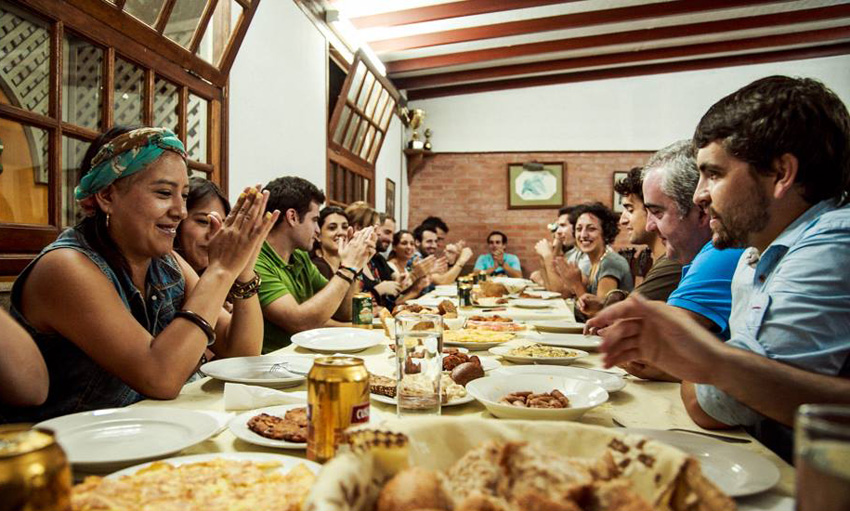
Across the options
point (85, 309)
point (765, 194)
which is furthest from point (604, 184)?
point (85, 309)

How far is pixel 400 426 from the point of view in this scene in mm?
625

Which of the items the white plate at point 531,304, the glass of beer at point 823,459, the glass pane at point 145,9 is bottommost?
the white plate at point 531,304

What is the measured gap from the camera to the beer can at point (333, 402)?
2.57 ft

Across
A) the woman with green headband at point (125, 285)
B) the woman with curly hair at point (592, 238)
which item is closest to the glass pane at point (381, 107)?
the woman with curly hair at point (592, 238)

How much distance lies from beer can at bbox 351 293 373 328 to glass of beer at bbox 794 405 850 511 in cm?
189

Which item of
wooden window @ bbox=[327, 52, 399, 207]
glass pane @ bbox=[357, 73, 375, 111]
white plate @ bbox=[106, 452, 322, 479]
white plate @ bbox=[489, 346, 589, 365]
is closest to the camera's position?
white plate @ bbox=[106, 452, 322, 479]

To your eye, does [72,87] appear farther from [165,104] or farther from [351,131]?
[351,131]

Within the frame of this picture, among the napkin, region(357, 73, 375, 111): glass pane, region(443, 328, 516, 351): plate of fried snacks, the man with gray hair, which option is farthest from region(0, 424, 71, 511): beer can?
region(357, 73, 375, 111): glass pane

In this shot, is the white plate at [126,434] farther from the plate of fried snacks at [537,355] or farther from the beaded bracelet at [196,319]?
the plate of fried snacks at [537,355]

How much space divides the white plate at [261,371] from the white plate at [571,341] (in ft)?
2.83

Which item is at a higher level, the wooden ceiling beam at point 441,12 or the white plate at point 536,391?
the wooden ceiling beam at point 441,12

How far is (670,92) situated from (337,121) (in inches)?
214

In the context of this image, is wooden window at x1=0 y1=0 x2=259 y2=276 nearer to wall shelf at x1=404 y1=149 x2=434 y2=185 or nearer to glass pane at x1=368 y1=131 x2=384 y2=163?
glass pane at x1=368 y1=131 x2=384 y2=163

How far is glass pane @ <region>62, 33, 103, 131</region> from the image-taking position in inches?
87.0
